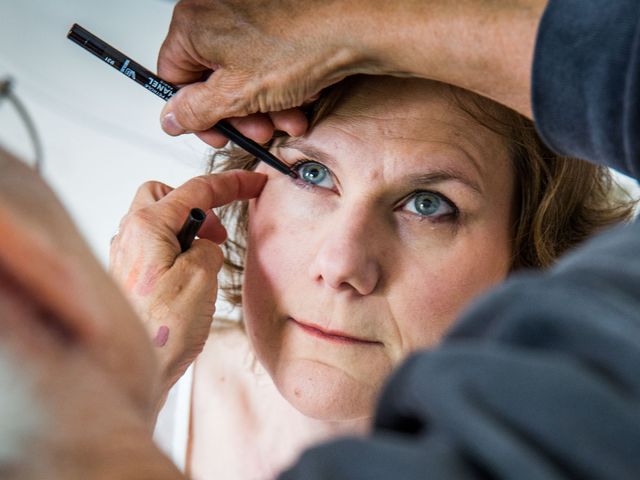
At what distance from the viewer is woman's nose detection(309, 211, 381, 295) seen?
1071mm

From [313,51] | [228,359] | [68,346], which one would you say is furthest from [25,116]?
[68,346]

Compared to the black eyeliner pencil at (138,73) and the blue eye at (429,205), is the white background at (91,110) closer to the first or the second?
the black eyeliner pencil at (138,73)

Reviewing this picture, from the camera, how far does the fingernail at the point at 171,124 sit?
3.85ft

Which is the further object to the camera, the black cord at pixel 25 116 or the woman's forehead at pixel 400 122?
the black cord at pixel 25 116

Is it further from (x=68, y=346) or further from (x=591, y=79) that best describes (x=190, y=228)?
(x=68, y=346)

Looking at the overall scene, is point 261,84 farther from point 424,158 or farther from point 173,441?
point 173,441

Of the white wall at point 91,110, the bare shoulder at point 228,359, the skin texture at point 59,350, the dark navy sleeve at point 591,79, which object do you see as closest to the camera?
the skin texture at point 59,350

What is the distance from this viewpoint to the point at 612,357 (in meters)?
0.46

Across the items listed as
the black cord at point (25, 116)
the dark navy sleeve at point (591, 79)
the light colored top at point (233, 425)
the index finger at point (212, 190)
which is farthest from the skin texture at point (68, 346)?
the black cord at point (25, 116)

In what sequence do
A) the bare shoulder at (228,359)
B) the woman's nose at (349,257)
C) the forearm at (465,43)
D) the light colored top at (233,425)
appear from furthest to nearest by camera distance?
the bare shoulder at (228,359) < the light colored top at (233,425) < the woman's nose at (349,257) < the forearm at (465,43)

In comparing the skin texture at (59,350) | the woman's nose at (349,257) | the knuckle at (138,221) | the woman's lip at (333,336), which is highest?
the woman's nose at (349,257)

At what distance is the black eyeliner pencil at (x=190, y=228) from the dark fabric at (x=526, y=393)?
66cm

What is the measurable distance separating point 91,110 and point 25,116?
0.50ft

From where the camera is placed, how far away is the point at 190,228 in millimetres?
1159
